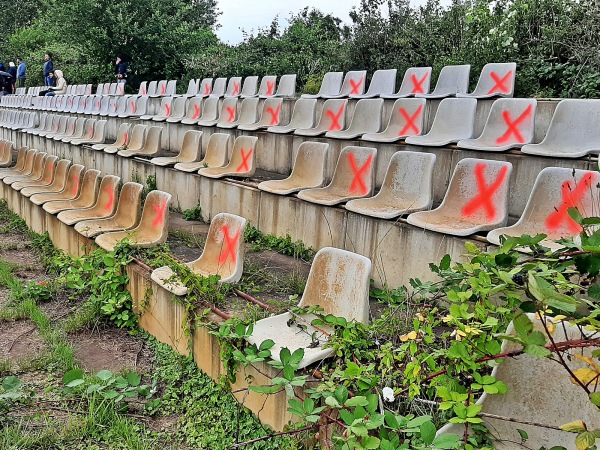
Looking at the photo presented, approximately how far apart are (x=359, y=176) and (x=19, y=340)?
2345mm

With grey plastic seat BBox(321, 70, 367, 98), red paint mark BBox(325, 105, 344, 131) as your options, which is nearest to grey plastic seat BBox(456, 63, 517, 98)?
red paint mark BBox(325, 105, 344, 131)

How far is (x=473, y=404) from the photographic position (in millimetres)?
1441

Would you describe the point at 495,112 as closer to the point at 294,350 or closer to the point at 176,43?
the point at 294,350

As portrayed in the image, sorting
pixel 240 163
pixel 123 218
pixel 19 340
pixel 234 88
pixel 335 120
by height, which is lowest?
pixel 19 340

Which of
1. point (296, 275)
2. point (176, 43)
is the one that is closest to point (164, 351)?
point (296, 275)

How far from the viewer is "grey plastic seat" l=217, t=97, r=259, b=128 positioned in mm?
5625

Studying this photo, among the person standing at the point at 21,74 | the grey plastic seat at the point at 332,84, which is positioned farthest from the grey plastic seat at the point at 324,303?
the person standing at the point at 21,74

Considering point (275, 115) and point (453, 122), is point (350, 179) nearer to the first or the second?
point (453, 122)

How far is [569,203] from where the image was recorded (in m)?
2.40

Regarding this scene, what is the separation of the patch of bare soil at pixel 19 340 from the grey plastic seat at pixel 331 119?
8.61 ft

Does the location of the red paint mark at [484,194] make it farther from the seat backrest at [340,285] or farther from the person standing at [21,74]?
the person standing at [21,74]

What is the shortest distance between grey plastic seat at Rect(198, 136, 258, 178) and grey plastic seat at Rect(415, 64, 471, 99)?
179 cm

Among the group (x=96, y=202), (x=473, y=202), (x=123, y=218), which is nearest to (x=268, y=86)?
(x=96, y=202)

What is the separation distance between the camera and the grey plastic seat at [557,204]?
2.36 meters
